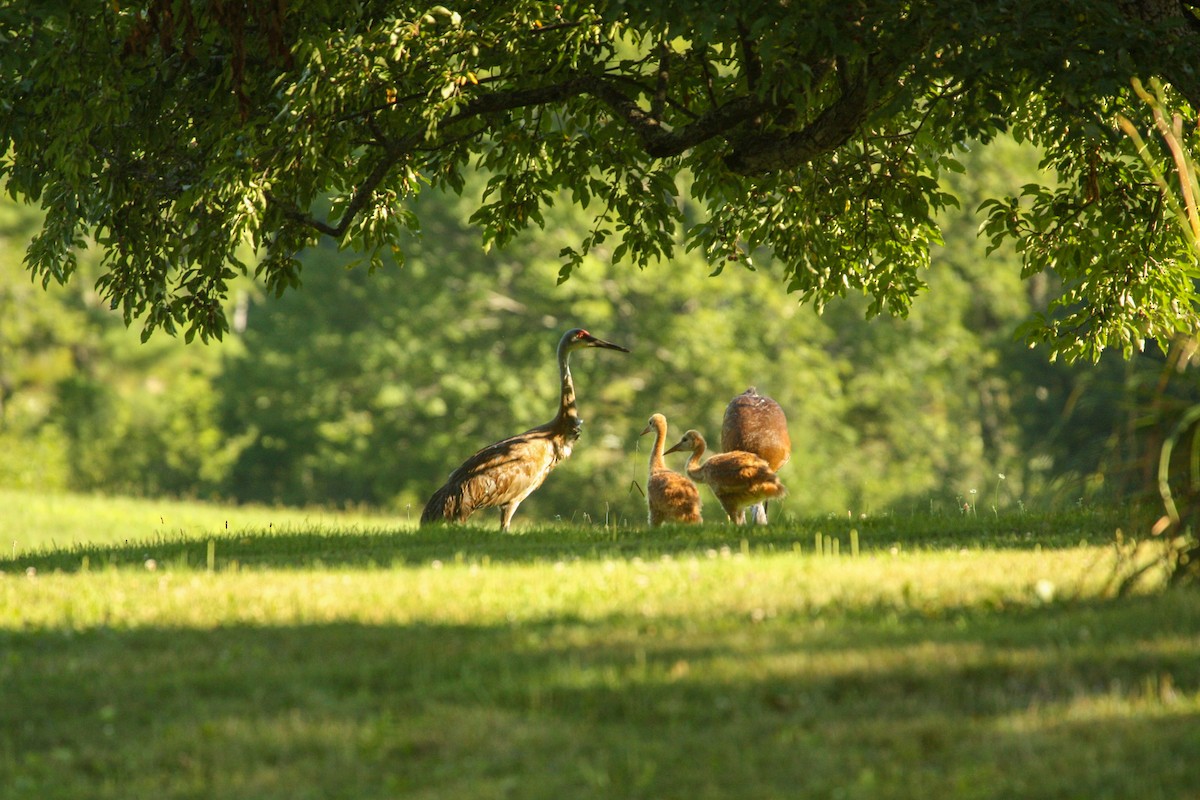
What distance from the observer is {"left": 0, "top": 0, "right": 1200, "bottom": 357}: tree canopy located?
1163 cm

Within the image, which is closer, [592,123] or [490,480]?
[490,480]

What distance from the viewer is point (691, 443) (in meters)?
17.2

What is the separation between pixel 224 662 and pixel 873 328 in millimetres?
39885

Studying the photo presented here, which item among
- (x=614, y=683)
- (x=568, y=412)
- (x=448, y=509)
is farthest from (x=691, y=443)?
(x=614, y=683)

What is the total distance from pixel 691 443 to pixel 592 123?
3896 mm

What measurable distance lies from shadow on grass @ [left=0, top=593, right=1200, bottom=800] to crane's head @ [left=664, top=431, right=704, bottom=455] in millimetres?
9308

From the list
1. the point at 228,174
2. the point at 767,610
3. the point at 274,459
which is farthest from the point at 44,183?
the point at 274,459

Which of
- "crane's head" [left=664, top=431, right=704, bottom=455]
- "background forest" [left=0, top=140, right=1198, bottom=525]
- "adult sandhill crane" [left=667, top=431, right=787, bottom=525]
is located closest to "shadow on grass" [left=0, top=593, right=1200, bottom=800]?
"adult sandhill crane" [left=667, top=431, right=787, bottom=525]

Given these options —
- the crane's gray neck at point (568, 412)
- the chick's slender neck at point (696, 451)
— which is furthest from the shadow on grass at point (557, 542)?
the chick's slender neck at point (696, 451)

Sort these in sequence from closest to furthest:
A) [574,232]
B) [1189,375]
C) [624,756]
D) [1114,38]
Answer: [624,756], [1189,375], [1114,38], [574,232]

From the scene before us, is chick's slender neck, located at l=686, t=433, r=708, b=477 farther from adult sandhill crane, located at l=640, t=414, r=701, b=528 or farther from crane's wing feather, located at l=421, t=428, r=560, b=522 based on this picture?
crane's wing feather, located at l=421, t=428, r=560, b=522

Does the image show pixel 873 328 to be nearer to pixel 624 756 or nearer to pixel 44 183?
pixel 44 183

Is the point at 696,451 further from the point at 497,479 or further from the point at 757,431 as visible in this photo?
the point at 497,479

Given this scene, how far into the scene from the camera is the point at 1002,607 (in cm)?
791
